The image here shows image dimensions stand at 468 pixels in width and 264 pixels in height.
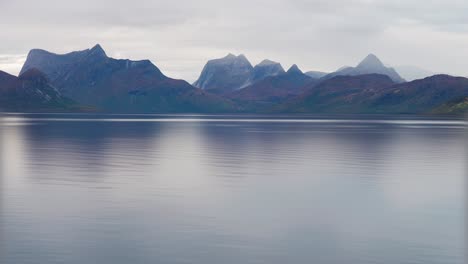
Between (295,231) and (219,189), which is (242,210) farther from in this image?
(219,189)

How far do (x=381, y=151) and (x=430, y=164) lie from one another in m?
25.1

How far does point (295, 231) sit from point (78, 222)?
1403cm

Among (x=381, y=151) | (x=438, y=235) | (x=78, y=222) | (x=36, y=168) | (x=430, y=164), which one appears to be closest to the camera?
(x=438, y=235)

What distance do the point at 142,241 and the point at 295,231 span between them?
9470 mm

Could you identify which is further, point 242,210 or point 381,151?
point 381,151

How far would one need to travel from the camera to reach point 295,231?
3791 centimetres

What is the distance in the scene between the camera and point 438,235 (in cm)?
3700

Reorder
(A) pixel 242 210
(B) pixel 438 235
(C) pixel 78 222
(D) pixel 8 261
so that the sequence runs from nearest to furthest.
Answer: (D) pixel 8 261, (B) pixel 438 235, (C) pixel 78 222, (A) pixel 242 210

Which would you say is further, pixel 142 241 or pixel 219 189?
pixel 219 189

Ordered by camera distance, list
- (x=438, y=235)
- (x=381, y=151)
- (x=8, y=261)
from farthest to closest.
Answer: (x=381, y=151) < (x=438, y=235) < (x=8, y=261)

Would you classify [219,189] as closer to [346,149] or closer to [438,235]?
[438,235]

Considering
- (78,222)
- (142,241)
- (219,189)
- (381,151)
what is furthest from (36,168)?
(381,151)

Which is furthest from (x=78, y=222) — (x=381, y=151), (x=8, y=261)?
(x=381, y=151)

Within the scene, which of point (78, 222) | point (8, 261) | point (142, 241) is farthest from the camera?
point (78, 222)
